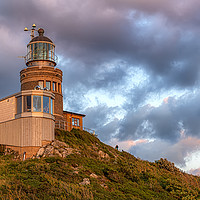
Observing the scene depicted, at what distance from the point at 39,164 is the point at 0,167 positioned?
3.29 meters

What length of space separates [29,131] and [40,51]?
1791 centimetres

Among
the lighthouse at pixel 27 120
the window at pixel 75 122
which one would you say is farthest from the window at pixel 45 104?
the window at pixel 75 122

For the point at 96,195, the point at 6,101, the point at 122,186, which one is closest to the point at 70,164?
the point at 122,186

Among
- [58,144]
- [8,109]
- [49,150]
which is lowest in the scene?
[49,150]

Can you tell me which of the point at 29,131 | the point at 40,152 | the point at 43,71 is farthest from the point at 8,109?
the point at 43,71

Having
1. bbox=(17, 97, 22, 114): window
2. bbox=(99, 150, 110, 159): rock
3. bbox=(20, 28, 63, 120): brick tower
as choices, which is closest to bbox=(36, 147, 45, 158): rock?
bbox=(17, 97, 22, 114): window

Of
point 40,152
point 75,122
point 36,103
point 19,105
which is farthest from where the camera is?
point 75,122

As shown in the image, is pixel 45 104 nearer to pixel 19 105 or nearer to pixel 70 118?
pixel 19 105

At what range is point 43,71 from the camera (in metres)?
45.6

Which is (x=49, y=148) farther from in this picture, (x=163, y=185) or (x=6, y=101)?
(x=163, y=185)

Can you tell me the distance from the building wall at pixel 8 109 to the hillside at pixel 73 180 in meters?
4.54

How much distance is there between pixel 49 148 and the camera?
32.0 m

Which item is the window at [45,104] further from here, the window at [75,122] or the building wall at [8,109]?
the window at [75,122]

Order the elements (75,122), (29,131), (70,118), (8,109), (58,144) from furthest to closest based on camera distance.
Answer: (75,122) → (70,118) → (8,109) → (58,144) → (29,131)
